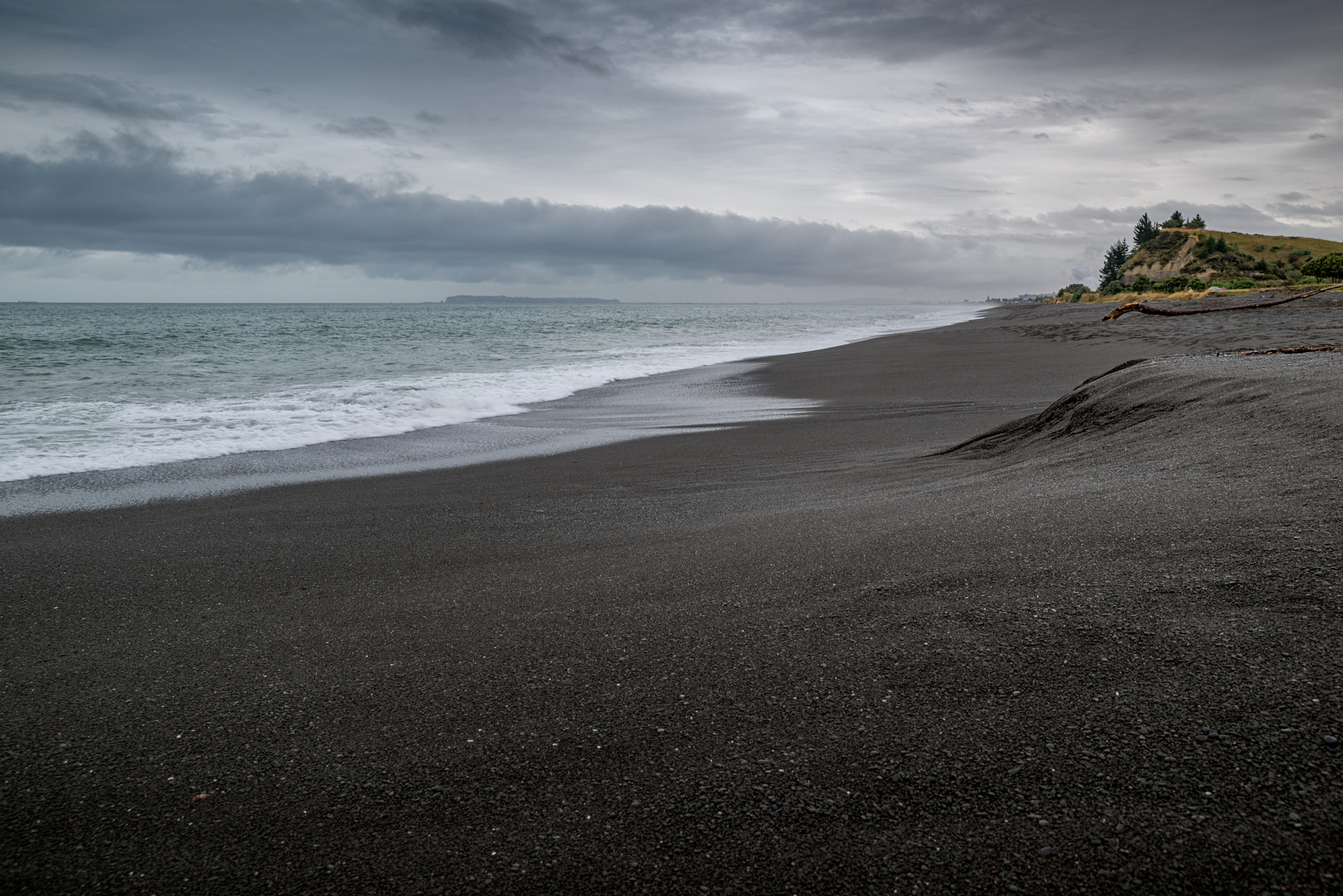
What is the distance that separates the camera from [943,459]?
5270mm

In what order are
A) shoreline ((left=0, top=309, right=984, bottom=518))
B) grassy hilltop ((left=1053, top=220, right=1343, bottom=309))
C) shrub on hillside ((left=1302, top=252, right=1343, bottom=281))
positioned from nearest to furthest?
1. shoreline ((left=0, top=309, right=984, bottom=518))
2. shrub on hillside ((left=1302, top=252, right=1343, bottom=281))
3. grassy hilltop ((left=1053, top=220, right=1343, bottom=309))

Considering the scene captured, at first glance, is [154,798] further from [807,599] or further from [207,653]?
[807,599]

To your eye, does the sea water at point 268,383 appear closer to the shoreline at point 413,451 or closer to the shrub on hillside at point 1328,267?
the shoreline at point 413,451

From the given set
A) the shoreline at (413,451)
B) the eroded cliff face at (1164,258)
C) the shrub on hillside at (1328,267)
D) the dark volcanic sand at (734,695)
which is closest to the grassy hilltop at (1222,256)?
the eroded cliff face at (1164,258)

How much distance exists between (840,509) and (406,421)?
6902mm

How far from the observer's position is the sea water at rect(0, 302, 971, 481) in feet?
24.9

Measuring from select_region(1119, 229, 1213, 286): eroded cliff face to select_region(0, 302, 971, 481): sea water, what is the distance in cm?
5023

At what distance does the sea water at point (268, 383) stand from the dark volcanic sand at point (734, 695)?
13.5ft

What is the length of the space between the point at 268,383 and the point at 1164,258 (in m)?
77.0

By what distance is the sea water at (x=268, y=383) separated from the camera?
759 centimetres

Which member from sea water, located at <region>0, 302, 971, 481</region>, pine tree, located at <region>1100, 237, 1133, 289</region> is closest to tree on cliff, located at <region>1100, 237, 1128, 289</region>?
pine tree, located at <region>1100, 237, 1133, 289</region>

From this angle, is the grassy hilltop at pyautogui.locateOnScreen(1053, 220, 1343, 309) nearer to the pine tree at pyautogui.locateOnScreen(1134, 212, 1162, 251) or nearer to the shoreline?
the pine tree at pyautogui.locateOnScreen(1134, 212, 1162, 251)

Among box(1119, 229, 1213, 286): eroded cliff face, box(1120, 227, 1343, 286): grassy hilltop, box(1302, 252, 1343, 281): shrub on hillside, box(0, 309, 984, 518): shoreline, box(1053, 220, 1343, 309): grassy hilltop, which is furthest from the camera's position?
box(1119, 229, 1213, 286): eroded cliff face

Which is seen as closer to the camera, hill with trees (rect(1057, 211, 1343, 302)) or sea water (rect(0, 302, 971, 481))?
sea water (rect(0, 302, 971, 481))
